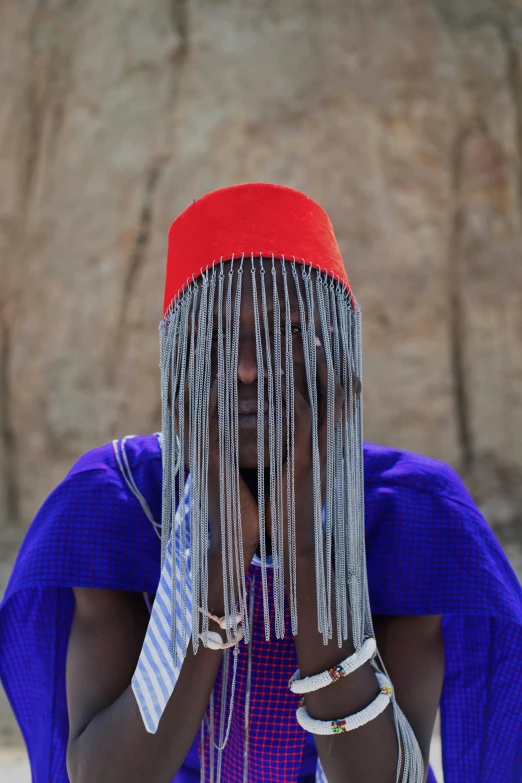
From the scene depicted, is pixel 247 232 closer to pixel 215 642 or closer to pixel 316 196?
pixel 215 642

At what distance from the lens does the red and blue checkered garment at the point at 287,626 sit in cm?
140

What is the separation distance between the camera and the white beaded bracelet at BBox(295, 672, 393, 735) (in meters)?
1.17

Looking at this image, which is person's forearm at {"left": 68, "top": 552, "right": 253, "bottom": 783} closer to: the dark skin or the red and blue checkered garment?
the dark skin

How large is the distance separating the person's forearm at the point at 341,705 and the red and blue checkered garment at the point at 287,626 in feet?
0.68

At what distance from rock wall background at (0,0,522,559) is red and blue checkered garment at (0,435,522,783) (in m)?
2.26

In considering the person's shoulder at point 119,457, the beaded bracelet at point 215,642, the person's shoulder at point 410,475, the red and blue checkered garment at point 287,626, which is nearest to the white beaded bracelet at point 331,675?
the beaded bracelet at point 215,642

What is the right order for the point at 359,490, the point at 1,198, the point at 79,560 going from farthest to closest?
the point at 1,198 < the point at 79,560 < the point at 359,490

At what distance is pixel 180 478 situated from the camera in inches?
51.3

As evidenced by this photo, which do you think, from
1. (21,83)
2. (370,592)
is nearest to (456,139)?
(21,83)

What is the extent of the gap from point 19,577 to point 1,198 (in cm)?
306

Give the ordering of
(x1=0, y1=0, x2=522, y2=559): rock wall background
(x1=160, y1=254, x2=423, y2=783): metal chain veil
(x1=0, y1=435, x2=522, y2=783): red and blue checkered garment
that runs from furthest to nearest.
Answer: (x1=0, y1=0, x2=522, y2=559): rock wall background, (x1=0, y1=435, x2=522, y2=783): red and blue checkered garment, (x1=160, y1=254, x2=423, y2=783): metal chain veil

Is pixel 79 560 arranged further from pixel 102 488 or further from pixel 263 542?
pixel 263 542

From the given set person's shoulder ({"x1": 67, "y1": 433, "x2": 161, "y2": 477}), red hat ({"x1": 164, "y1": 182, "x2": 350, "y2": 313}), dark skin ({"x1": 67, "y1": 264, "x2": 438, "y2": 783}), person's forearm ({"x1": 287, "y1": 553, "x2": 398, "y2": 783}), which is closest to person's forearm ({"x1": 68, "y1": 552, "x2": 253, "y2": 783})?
dark skin ({"x1": 67, "y1": 264, "x2": 438, "y2": 783})

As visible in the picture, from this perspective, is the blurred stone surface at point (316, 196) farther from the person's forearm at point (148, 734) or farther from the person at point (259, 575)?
the person's forearm at point (148, 734)
